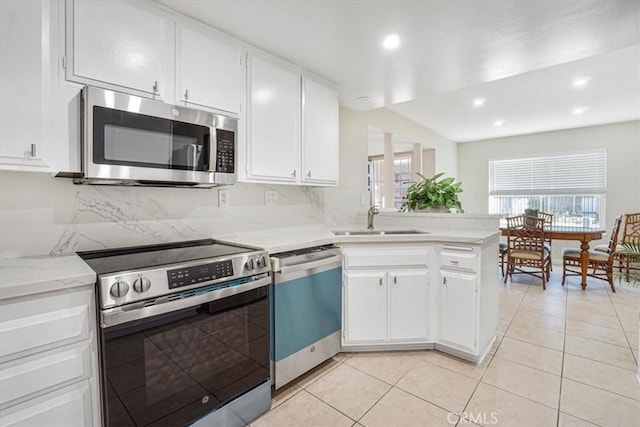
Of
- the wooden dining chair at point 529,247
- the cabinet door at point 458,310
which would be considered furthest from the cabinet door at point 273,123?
the wooden dining chair at point 529,247

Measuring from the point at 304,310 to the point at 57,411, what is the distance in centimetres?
122

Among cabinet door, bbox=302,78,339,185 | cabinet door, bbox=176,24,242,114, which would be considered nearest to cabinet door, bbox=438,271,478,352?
Answer: cabinet door, bbox=302,78,339,185

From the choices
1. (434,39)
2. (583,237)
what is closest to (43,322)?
(434,39)

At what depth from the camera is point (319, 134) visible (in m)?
2.59

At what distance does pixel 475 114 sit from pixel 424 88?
2227 mm

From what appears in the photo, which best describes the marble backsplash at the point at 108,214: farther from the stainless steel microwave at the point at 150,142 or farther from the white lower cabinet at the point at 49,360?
the white lower cabinet at the point at 49,360

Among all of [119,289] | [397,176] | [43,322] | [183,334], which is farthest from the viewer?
[397,176]

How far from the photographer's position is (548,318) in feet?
10.2

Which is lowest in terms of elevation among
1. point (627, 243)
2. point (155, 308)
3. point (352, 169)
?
point (155, 308)

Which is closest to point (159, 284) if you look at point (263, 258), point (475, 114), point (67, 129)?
point (263, 258)

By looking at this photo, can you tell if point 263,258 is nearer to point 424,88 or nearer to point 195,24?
point 195,24

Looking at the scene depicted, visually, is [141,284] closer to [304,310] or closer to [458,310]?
[304,310]

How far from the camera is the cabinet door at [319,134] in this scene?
97.4 inches

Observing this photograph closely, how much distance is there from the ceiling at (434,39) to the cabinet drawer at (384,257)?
4.69 feet
